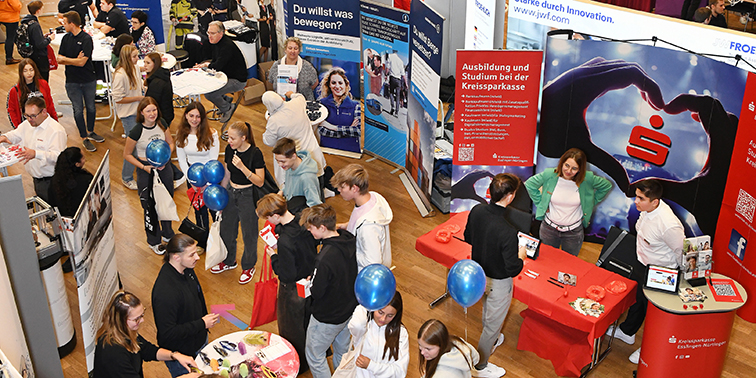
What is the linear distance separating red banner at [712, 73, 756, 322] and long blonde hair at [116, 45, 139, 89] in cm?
596

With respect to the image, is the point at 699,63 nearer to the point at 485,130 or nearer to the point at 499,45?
the point at 485,130

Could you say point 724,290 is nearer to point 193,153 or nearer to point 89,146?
point 193,153

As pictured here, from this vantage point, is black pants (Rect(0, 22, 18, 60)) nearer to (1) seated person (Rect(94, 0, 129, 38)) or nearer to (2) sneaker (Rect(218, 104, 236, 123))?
(1) seated person (Rect(94, 0, 129, 38))

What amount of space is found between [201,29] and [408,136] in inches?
184

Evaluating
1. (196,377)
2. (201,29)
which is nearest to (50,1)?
(201,29)

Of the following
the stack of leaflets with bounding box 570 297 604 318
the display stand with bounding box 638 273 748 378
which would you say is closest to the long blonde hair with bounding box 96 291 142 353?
the stack of leaflets with bounding box 570 297 604 318

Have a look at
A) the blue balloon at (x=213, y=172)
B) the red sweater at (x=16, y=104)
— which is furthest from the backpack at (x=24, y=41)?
the blue balloon at (x=213, y=172)

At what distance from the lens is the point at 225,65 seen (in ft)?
27.7

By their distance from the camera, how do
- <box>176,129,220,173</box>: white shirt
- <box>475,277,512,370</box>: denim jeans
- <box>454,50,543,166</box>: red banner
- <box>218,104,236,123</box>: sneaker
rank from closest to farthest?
<box>475,277,512,370</box>: denim jeans
<box>176,129,220,173</box>: white shirt
<box>454,50,543,166</box>: red banner
<box>218,104,236,123</box>: sneaker

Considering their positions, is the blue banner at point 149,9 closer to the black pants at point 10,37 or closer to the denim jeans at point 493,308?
the black pants at point 10,37

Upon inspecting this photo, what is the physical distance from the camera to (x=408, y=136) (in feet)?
24.7

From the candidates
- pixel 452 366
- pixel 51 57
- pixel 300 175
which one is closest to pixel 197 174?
pixel 300 175

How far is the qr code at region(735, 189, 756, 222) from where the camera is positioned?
519cm

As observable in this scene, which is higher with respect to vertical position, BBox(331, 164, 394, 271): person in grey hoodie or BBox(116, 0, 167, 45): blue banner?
Result: BBox(116, 0, 167, 45): blue banner
